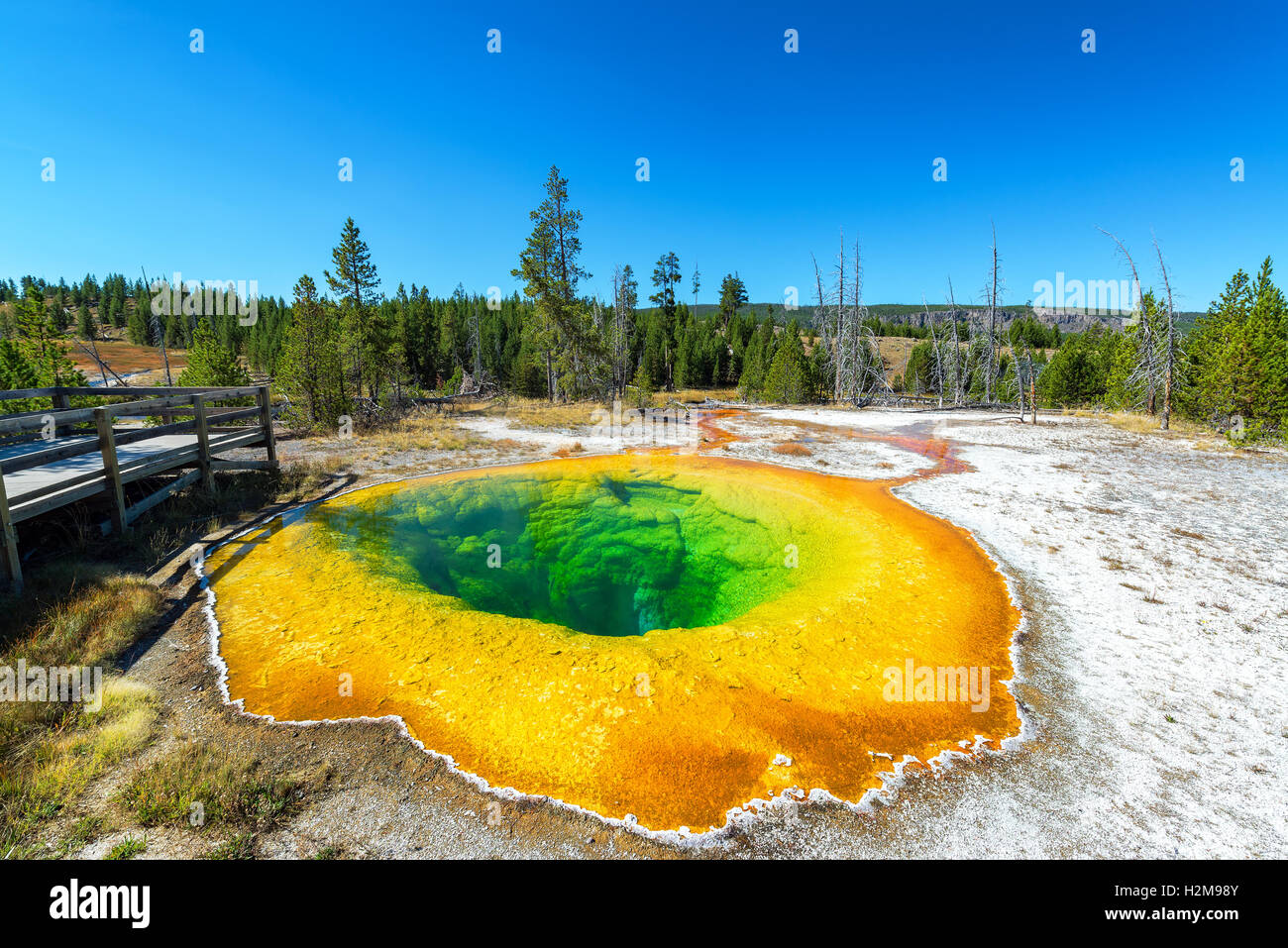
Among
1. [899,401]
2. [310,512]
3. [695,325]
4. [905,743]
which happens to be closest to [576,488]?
[310,512]

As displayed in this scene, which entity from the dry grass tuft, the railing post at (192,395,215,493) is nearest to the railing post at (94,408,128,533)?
the railing post at (192,395,215,493)

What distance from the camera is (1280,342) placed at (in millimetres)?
21281

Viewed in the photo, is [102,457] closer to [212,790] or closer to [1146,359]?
[212,790]

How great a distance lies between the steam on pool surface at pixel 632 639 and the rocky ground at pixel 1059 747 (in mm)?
290

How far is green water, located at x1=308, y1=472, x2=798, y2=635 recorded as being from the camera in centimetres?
910

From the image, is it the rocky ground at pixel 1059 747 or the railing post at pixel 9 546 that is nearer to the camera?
the rocky ground at pixel 1059 747

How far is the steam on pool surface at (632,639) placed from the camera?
168 inches

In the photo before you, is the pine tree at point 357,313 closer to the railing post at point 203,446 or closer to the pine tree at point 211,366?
the pine tree at point 211,366

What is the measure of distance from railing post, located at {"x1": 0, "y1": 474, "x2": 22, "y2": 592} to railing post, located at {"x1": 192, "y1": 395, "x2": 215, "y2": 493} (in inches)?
181

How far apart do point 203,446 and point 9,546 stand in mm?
5010

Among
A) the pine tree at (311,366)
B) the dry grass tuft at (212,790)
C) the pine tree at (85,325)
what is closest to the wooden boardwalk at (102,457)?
the dry grass tuft at (212,790)

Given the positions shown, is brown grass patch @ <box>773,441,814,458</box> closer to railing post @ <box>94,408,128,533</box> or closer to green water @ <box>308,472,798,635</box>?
green water @ <box>308,472,798,635</box>
